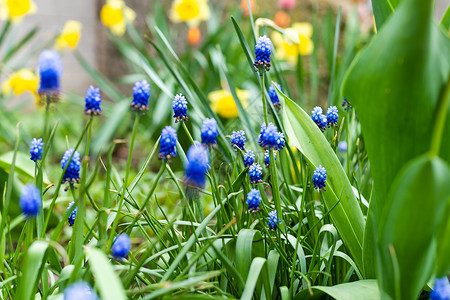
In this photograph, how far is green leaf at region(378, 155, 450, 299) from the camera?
64cm

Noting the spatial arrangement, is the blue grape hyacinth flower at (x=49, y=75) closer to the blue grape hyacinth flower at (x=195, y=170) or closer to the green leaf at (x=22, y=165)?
the blue grape hyacinth flower at (x=195, y=170)

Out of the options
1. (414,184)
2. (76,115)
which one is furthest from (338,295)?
(76,115)

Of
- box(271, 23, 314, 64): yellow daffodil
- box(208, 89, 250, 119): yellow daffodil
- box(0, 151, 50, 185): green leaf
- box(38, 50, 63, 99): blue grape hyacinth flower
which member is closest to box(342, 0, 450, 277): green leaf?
box(38, 50, 63, 99): blue grape hyacinth flower

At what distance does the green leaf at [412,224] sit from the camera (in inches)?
25.1

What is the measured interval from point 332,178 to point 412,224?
29 centimetres

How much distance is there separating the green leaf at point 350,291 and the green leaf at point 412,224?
56 mm

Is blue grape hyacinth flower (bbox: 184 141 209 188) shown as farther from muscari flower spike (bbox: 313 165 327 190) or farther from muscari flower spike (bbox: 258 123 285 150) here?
muscari flower spike (bbox: 313 165 327 190)

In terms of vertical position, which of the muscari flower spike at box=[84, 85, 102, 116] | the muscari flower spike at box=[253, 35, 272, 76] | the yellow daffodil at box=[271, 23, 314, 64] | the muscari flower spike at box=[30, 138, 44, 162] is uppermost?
the yellow daffodil at box=[271, 23, 314, 64]

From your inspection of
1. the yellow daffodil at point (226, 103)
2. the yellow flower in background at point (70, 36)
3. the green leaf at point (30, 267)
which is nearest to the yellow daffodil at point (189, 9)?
the yellow flower in background at point (70, 36)

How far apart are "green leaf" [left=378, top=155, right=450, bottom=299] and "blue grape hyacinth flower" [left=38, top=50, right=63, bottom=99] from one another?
0.53 m

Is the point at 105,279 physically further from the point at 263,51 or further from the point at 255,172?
the point at 263,51

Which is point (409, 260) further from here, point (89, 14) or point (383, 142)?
point (89, 14)

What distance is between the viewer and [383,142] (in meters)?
0.79

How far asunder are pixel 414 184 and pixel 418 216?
60 millimetres
